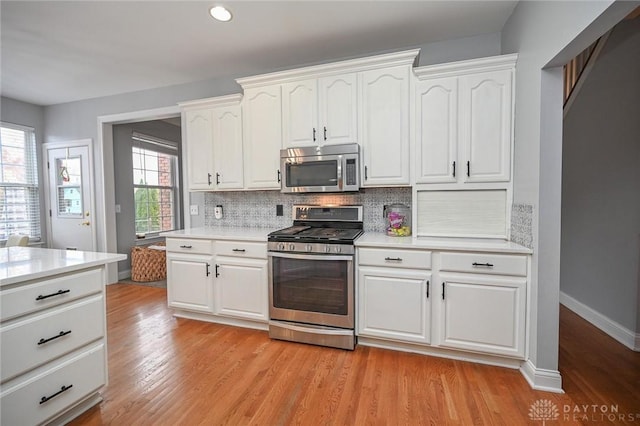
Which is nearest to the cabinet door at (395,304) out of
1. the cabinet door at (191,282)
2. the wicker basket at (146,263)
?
the cabinet door at (191,282)

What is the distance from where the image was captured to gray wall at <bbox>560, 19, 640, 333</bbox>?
7.80 feet

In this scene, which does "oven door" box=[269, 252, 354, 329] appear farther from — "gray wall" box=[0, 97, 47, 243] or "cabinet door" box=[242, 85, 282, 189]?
"gray wall" box=[0, 97, 47, 243]

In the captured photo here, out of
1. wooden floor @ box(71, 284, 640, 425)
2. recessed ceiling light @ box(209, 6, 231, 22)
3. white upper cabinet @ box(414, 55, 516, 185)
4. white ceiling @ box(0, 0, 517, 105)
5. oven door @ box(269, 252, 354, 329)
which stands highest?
white ceiling @ box(0, 0, 517, 105)

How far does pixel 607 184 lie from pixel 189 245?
12.9 ft

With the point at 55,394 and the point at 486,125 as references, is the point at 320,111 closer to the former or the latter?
the point at 486,125

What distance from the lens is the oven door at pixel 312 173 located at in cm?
264

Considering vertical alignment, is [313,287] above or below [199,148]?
below

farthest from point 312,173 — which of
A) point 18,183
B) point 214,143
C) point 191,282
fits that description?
point 18,183

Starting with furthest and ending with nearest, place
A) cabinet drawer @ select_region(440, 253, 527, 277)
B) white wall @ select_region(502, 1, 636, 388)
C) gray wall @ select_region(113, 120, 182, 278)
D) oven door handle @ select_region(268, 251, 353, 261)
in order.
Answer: gray wall @ select_region(113, 120, 182, 278)
oven door handle @ select_region(268, 251, 353, 261)
cabinet drawer @ select_region(440, 253, 527, 277)
white wall @ select_region(502, 1, 636, 388)

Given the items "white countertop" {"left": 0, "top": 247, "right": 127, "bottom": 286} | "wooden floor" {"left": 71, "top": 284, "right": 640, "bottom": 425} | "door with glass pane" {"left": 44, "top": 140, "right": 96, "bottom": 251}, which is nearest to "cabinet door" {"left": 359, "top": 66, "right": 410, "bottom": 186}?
"wooden floor" {"left": 71, "top": 284, "right": 640, "bottom": 425}

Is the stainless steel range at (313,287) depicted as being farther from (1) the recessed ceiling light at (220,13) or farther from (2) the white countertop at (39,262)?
(1) the recessed ceiling light at (220,13)

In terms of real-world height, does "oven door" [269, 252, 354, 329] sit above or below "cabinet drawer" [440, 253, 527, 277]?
below

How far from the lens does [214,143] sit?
3158 mm

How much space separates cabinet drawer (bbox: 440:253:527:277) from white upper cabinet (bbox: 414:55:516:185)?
63 centimetres
